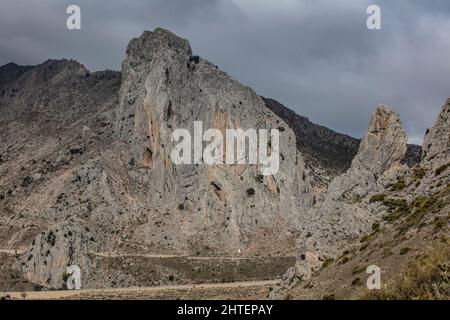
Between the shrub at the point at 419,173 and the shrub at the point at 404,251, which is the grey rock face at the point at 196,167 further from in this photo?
the shrub at the point at 404,251

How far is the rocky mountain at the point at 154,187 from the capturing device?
98250 millimetres

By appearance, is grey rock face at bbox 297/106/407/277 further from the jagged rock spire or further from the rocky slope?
the jagged rock spire

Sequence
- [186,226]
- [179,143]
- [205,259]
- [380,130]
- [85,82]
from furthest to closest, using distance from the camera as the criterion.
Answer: [85,82] → [179,143] → [186,226] → [205,259] → [380,130]

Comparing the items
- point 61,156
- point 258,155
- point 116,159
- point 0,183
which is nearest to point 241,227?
point 258,155

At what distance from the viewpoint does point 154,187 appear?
130 meters

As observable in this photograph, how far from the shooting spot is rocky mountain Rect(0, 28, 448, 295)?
9825 cm

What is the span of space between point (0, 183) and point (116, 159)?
1278 inches

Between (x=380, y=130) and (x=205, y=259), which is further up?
(x=380, y=130)

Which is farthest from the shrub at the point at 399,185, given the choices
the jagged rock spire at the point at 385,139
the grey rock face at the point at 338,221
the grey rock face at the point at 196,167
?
the grey rock face at the point at 196,167

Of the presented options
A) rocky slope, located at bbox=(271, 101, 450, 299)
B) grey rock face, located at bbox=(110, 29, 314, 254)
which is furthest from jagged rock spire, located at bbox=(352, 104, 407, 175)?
grey rock face, located at bbox=(110, 29, 314, 254)

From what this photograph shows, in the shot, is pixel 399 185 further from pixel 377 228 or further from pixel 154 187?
pixel 154 187

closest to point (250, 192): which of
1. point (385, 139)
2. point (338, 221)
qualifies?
point (385, 139)

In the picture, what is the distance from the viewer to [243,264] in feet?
356

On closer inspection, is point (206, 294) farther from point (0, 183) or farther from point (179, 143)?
point (0, 183)
